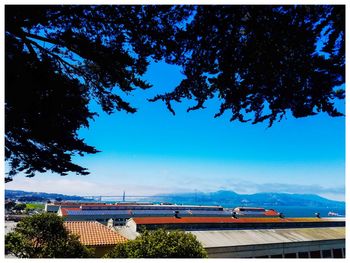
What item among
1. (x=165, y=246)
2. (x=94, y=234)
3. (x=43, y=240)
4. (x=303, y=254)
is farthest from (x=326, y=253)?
(x=43, y=240)

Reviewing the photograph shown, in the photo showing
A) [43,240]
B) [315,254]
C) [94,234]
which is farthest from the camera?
[315,254]

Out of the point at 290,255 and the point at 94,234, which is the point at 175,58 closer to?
the point at 94,234

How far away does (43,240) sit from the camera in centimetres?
1413

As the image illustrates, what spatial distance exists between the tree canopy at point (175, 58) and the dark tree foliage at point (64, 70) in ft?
0.07

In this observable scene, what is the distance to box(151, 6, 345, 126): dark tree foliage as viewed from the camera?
5.00 meters

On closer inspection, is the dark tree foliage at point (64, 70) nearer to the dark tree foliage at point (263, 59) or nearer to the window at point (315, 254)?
the dark tree foliage at point (263, 59)

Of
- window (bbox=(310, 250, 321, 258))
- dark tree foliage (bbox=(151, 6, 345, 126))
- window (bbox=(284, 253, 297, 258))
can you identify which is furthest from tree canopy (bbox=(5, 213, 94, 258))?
window (bbox=(310, 250, 321, 258))

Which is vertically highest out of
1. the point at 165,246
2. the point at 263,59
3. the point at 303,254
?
the point at 263,59

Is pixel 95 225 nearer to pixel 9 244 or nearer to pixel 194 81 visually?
pixel 9 244

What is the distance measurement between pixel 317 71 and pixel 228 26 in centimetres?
168

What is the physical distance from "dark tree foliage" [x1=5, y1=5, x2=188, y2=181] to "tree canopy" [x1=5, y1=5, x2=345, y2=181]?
20 millimetres

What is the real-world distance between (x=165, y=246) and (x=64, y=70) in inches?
296

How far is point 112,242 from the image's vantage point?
56.8 ft

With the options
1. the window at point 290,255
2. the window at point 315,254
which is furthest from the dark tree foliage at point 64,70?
the window at point 315,254
